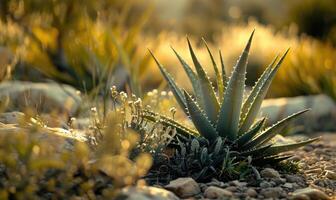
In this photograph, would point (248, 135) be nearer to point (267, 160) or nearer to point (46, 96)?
point (267, 160)

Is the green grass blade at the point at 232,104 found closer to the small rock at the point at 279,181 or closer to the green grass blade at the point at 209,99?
the green grass blade at the point at 209,99

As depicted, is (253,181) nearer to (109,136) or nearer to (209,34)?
(109,136)

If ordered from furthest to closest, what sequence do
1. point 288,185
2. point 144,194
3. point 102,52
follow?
point 102,52 < point 288,185 < point 144,194

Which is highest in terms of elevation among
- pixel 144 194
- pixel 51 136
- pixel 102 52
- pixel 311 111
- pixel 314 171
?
pixel 102 52

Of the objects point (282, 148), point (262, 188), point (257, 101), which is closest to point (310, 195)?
point (262, 188)

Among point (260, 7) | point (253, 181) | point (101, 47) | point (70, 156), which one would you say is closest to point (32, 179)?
point (70, 156)

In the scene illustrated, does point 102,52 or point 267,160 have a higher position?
point 102,52

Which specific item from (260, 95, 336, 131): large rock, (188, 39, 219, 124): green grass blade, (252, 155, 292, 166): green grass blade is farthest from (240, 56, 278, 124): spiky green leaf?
(260, 95, 336, 131): large rock
